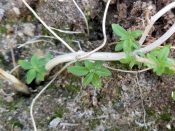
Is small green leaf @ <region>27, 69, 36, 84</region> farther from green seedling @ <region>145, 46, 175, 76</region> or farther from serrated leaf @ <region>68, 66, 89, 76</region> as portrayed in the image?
green seedling @ <region>145, 46, 175, 76</region>

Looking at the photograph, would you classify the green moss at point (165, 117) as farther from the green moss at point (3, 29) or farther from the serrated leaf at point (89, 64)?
the green moss at point (3, 29)

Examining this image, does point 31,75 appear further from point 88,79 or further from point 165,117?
point 165,117

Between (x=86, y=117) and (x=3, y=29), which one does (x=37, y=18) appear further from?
(x=86, y=117)

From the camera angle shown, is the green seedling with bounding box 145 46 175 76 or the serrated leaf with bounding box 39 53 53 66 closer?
the green seedling with bounding box 145 46 175 76

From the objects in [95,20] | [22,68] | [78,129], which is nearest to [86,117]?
[78,129]

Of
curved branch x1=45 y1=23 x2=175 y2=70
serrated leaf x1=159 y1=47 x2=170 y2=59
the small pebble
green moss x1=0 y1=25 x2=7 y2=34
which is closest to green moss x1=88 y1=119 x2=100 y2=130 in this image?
the small pebble
